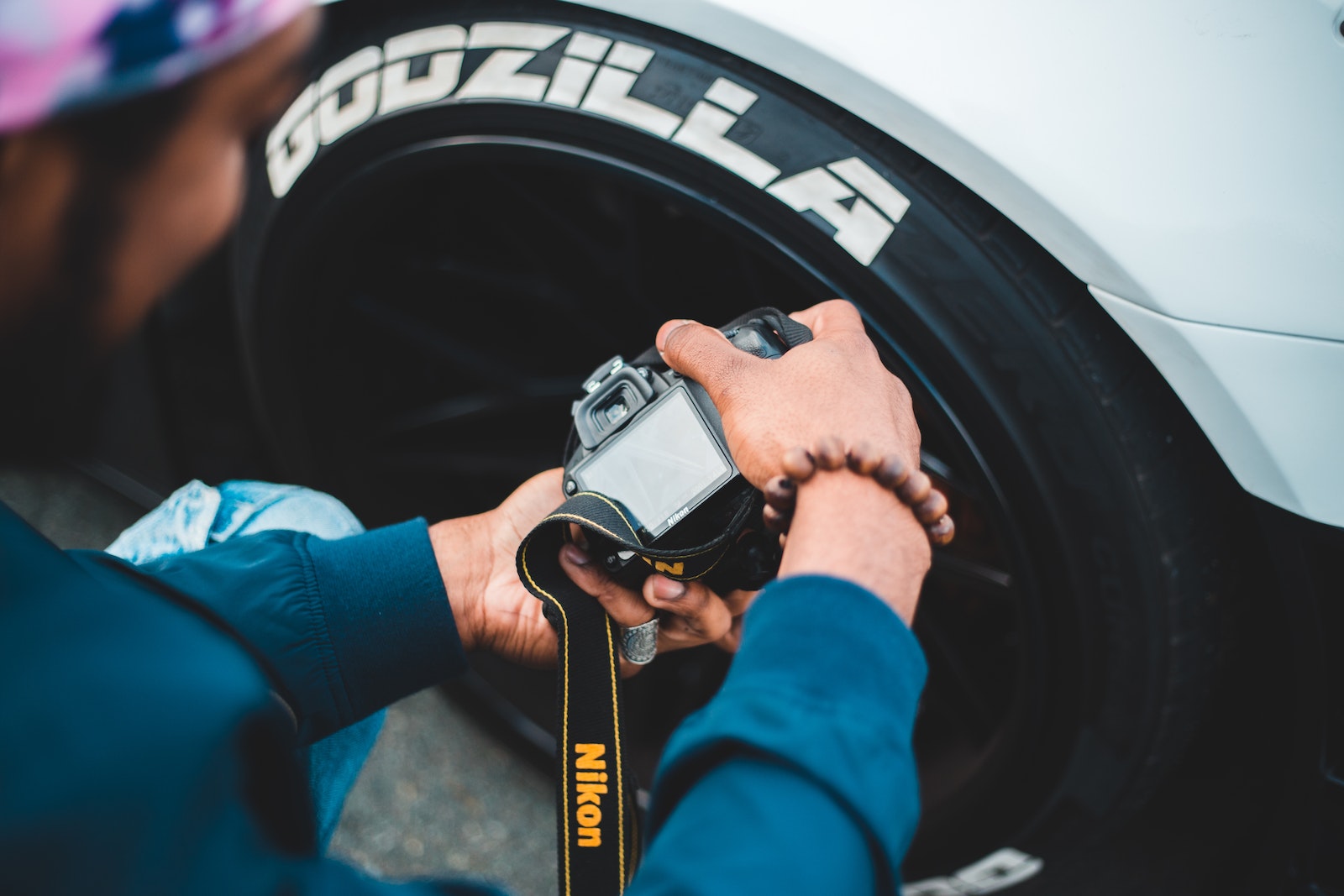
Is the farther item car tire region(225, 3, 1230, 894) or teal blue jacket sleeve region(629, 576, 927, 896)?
car tire region(225, 3, 1230, 894)

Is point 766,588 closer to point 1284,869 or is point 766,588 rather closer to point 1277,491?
point 1277,491

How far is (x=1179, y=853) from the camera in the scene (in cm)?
117

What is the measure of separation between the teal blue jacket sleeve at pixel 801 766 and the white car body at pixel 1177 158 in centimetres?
42

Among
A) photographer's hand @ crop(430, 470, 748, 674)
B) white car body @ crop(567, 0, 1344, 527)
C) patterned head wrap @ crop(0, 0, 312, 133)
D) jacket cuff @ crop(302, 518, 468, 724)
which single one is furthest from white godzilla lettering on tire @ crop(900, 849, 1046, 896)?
patterned head wrap @ crop(0, 0, 312, 133)

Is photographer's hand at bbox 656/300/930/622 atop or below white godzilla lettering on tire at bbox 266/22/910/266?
below

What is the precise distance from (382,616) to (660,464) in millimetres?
326

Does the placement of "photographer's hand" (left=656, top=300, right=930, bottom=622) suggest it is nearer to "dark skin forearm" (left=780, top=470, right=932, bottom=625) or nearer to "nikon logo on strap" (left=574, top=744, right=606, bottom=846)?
"dark skin forearm" (left=780, top=470, right=932, bottom=625)

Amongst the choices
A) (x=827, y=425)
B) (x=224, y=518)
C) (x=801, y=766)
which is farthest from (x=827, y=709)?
(x=224, y=518)

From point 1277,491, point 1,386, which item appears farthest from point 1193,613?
point 1,386

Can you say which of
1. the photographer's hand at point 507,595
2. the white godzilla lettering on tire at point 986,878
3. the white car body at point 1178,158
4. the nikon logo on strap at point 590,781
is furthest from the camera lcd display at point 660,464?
the white godzilla lettering on tire at point 986,878

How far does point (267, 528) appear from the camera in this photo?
38.6 inches

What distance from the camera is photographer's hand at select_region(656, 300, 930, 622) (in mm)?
590

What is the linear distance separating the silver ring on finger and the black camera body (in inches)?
1.9

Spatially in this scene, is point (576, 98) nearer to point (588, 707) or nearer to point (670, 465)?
point (670, 465)
